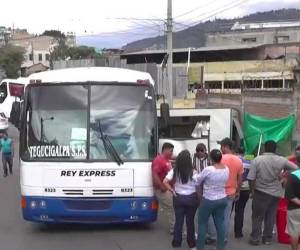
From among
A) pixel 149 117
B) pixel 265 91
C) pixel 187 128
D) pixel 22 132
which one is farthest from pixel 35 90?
pixel 265 91

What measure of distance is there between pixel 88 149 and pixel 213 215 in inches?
105

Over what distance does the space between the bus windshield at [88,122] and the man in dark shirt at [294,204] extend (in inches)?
123

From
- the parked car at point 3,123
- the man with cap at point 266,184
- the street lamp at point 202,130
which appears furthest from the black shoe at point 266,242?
the parked car at point 3,123

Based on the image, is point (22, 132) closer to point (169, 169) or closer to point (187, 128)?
point (169, 169)

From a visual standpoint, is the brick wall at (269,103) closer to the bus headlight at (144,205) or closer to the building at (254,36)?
the bus headlight at (144,205)

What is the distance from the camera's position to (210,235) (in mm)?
10117

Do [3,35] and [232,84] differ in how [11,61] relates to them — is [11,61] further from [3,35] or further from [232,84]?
[232,84]

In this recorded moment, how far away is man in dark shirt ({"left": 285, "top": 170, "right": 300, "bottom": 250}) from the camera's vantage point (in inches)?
328

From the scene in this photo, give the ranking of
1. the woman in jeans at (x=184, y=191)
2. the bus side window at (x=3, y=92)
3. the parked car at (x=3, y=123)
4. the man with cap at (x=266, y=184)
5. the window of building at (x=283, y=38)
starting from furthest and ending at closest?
the window of building at (x=283, y=38) → the bus side window at (x=3, y=92) → the parked car at (x=3, y=123) → the man with cap at (x=266, y=184) → the woman in jeans at (x=184, y=191)

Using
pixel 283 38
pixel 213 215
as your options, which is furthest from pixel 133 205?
pixel 283 38

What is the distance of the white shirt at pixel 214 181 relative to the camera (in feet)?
29.2

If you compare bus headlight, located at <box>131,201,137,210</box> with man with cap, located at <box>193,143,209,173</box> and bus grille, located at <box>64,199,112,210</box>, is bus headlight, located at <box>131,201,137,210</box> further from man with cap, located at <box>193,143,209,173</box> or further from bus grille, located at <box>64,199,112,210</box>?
man with cap, located at <box>193,143,209,173</box>

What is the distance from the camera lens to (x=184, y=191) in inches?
374

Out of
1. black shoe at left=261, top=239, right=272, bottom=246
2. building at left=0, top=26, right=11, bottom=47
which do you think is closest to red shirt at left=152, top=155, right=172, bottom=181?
black shoe at left=261, top=239, right=272, bottom=246
